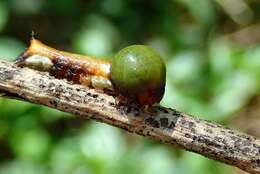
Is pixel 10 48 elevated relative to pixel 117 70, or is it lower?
elevated

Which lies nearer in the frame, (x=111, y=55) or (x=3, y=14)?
(x=111, y=55)

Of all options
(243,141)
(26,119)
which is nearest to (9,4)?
(26,119)

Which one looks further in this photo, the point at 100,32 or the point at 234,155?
the point at 100,32

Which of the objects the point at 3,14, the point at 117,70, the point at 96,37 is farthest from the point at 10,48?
the point at 117,70

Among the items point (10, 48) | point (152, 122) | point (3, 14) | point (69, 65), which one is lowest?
point (152, 122)

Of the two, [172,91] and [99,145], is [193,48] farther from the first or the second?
[99,145]

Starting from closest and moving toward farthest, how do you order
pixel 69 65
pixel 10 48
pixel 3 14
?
pixel 69 65
pixel 10 48
pixel 3 14

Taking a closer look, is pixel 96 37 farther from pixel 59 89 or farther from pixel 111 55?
pixel 59 89
